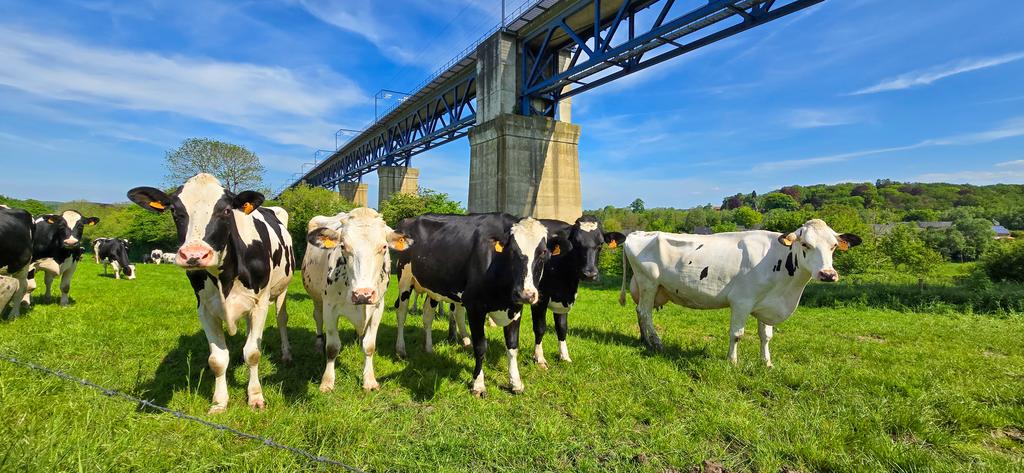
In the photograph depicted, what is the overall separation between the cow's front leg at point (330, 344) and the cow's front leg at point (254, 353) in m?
0.62

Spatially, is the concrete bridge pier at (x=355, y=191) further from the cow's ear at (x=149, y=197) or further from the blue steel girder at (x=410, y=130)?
the cow's ear at (x=149, y=197)

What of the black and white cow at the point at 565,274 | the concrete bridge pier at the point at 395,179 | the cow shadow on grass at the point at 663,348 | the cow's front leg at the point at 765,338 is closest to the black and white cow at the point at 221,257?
the black and white cow at the point at 565,274

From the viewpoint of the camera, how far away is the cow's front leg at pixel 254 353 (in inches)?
165

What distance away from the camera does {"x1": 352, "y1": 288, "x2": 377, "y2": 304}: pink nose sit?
12.1 feet

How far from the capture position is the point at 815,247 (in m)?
5.34

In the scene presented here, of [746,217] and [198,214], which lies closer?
[198,214]

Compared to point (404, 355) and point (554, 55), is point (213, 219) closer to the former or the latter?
point (404, 355)

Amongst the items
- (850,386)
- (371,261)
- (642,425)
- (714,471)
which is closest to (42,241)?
(371,261)

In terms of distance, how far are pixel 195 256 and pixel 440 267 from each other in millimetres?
2730

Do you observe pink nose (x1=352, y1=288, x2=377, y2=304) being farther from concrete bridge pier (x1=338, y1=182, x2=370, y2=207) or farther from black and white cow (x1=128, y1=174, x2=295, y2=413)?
concrete bridge pier (x1=338, y1=182, x2=370, y2=207)

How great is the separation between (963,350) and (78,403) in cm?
1143

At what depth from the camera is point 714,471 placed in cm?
325

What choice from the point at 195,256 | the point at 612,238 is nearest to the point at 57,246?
the point at 195,256

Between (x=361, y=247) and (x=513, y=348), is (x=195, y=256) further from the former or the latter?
(x=513, y=348)
